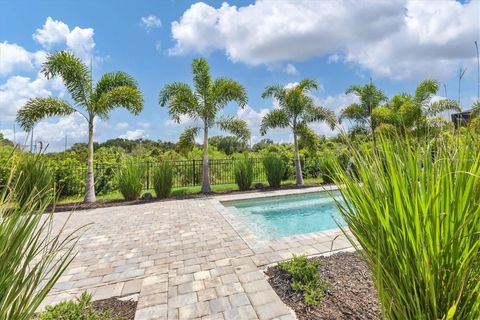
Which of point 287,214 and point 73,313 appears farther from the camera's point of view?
point 287,214

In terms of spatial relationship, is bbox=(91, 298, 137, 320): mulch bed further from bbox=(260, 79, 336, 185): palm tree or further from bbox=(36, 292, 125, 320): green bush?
bbox=(260, 79, 336, 185): palm tree

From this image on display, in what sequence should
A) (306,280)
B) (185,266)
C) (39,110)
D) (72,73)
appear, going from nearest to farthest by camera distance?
(306,280)
(185,266)
(39,110)
(72,73)

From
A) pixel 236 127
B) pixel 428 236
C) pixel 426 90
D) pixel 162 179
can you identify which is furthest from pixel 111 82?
pixel 426 90

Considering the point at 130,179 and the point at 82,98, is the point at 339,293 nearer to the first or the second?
the point at 130,179

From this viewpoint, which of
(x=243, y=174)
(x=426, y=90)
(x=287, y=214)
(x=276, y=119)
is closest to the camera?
(x=287, y=214)

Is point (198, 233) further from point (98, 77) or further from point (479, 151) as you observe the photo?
point (98, 77)

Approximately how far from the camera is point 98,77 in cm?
882

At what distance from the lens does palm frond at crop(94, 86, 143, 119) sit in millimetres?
8406

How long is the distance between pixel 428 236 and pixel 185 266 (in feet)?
9.60

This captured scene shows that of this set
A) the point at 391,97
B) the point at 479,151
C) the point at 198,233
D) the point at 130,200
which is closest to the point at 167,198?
the point at 130,200

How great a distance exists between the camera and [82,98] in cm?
851

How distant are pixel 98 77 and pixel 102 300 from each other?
854 cm

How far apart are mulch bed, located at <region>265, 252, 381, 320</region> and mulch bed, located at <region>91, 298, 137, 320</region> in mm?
1418

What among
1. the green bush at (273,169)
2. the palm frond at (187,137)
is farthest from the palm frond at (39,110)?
the green bush at (273,169)
